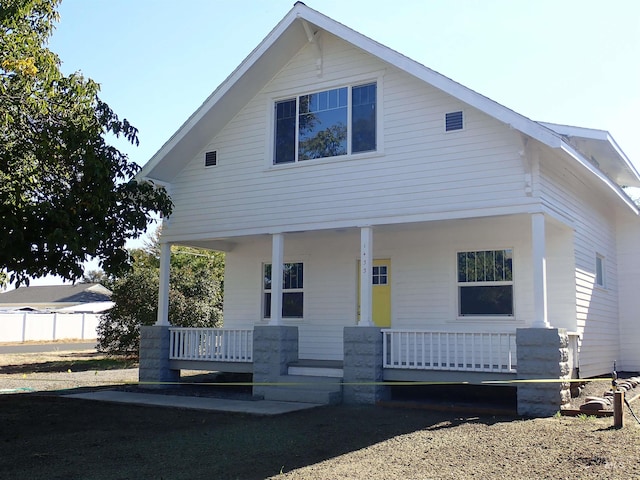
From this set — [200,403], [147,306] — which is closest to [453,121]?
[200,403]

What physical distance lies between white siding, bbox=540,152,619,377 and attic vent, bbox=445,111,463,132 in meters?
1.66

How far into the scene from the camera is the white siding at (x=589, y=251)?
12656 mm

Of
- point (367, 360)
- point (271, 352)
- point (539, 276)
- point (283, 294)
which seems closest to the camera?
point (539, 276)

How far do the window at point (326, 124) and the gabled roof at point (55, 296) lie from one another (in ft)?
A: 176

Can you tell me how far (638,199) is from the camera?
43094 mm

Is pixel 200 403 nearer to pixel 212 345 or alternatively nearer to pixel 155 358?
pixel 212 345

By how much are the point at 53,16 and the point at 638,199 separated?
40394 mm

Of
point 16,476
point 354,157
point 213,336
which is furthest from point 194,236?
point 16,476

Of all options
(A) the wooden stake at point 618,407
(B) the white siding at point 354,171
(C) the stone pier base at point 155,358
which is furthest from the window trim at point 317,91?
(A) the wooden stake at point 618,407

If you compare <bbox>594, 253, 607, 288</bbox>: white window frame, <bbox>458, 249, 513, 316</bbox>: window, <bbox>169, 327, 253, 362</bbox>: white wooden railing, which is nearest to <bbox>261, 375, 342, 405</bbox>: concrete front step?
<bbox>169, 327, 253, 362</bbox>: white wooden railing

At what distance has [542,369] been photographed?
35.1 feet

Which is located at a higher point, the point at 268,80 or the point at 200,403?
the point at 268,80

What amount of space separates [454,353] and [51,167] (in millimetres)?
7759

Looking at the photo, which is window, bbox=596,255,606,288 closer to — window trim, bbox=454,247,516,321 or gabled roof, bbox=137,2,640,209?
gabled roof, bbox=137,2,640,209
